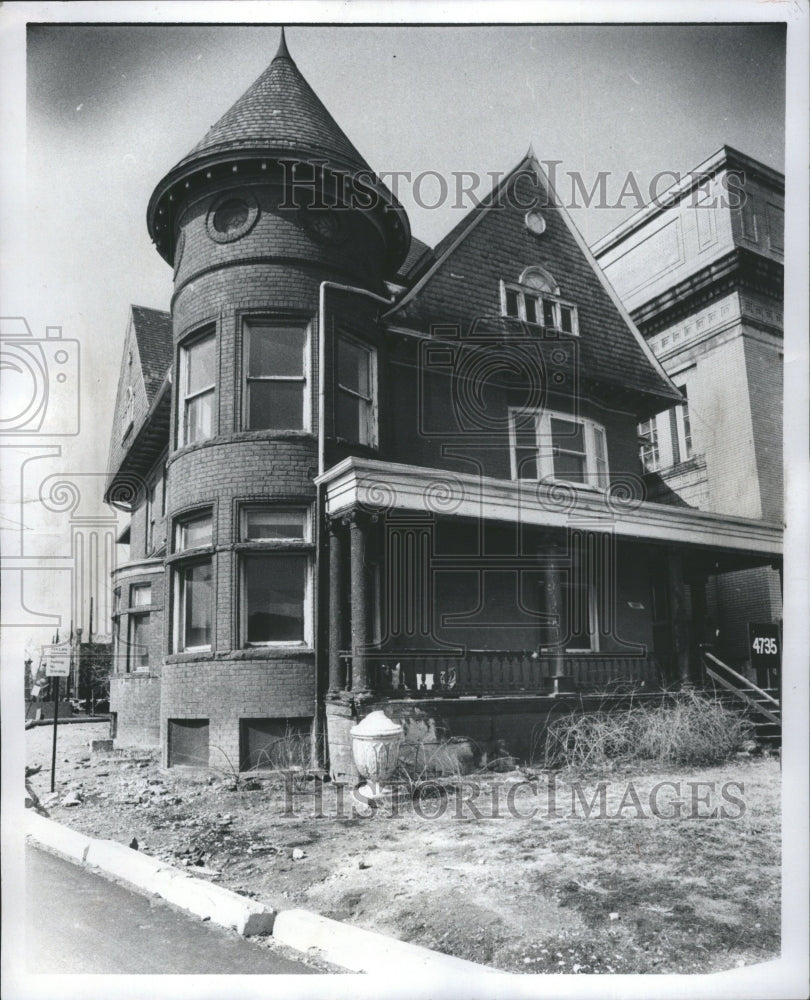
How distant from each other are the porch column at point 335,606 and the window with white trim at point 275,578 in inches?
19.9

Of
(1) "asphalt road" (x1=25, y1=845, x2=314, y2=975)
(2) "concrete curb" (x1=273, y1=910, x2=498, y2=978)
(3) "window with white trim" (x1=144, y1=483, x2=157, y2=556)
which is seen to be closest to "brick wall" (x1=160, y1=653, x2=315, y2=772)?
(1) "asphalt road" (x1=25, y1=845, x2=314, y2=975)

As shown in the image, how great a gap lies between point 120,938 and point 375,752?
123 inches

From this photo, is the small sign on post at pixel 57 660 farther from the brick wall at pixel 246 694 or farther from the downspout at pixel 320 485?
the downspout at pixel 320 485

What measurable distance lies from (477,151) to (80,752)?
11.5m

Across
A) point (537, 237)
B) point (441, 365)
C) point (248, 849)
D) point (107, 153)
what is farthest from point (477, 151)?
point (248, 849)

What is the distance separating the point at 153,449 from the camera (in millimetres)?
15969

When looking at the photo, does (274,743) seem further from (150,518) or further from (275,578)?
(150,518)

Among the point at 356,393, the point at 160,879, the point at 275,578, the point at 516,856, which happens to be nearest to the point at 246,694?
the point at 275,578

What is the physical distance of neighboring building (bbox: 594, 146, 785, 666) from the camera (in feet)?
34.0

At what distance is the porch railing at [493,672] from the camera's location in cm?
1018

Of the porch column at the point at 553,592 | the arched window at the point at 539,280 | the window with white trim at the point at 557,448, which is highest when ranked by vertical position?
the arched window at the point at 539,280

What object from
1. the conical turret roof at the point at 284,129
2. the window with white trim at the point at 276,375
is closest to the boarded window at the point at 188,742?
the window with white trim at the point at 276,375

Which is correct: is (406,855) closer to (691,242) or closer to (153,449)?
(691,242)

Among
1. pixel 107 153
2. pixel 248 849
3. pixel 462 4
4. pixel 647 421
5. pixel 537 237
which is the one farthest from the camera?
pixel 647 421
